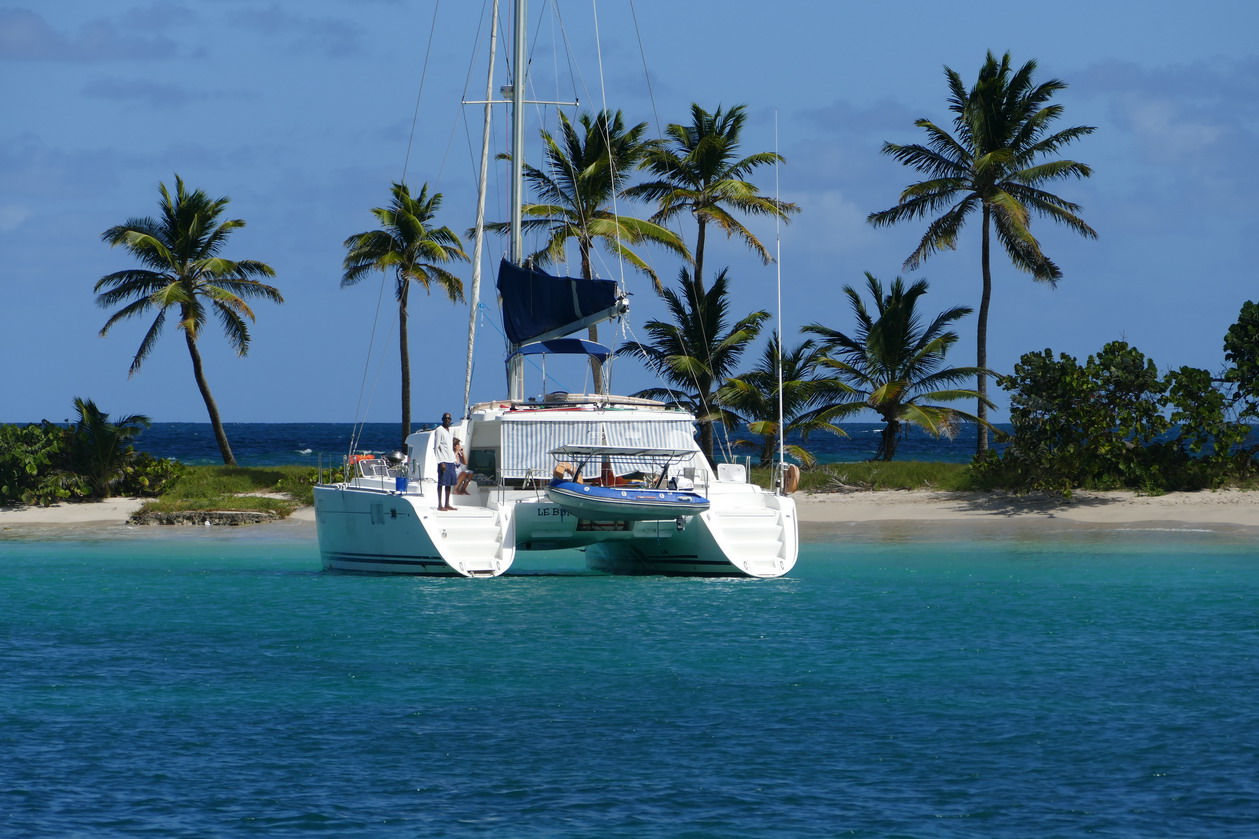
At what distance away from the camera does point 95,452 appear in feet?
116

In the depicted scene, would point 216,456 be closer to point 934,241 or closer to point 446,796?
point 934,241

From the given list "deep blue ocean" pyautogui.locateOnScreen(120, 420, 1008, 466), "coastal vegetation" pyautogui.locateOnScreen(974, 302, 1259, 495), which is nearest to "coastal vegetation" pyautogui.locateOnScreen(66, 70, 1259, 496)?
"coastal vegetation" pyautogui.locateOnScreen(974, 302, 1259, 495)

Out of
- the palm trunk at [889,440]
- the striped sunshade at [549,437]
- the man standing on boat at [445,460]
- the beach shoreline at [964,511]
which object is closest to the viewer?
the man standing on boat at [445,460]

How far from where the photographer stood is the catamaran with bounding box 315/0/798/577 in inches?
784

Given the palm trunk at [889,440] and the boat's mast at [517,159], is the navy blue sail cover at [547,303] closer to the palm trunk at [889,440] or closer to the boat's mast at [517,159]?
the boat's mast at [517,159]

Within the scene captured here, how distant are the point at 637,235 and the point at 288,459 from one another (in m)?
40.0

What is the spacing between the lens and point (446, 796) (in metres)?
9.86

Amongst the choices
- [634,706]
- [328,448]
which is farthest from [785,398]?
[328,448]

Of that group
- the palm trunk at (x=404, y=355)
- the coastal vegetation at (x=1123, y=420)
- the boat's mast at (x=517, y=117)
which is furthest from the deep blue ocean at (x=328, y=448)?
the boat's mast at (x=517, y=117)

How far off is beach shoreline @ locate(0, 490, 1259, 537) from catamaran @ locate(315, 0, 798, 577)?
8792 millimetres

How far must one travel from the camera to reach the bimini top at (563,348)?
2391cm

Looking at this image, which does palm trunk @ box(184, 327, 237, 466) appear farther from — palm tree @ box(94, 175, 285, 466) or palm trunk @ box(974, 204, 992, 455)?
palm trunk @ box(974, 204, 992, 455)

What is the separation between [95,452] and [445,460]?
17091 millimetres

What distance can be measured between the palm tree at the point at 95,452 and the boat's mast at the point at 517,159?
48.6 feet
